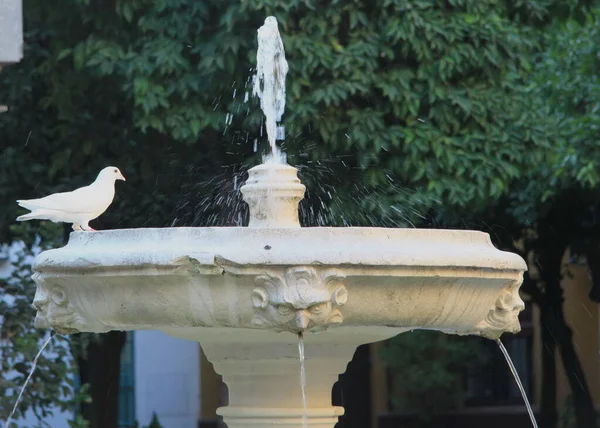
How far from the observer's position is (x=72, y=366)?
10.3m

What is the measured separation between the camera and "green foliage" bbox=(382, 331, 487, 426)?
1914 centimetres

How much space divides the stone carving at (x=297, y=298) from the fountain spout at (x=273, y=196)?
2.65 ft

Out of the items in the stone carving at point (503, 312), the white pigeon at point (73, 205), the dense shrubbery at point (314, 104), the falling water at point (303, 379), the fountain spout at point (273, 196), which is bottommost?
the falling water at point (303, 379)

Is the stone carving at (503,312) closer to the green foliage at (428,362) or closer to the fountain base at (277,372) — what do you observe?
the fountain base at (277,372)

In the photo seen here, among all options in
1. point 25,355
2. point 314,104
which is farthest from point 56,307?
point 314,104

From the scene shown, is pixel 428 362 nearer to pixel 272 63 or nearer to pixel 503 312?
pixel 272 63

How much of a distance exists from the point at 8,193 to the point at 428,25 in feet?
11.9

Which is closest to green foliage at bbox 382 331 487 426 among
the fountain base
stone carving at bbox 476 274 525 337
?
the fountain base

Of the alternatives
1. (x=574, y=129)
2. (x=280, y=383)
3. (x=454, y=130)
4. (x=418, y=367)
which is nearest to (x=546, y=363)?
(x=418, y=367)

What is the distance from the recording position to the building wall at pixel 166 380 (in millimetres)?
20672

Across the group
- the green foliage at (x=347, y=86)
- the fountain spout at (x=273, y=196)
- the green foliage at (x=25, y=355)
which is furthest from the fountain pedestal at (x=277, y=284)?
the green foliage at (x=347, y=86)

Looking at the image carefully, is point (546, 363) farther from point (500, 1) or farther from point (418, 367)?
point (500, 1)

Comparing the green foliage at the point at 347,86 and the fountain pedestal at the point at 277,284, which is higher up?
the green foliage at the point at 347,86

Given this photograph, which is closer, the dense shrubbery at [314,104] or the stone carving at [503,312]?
the stone carving at [503,312]
